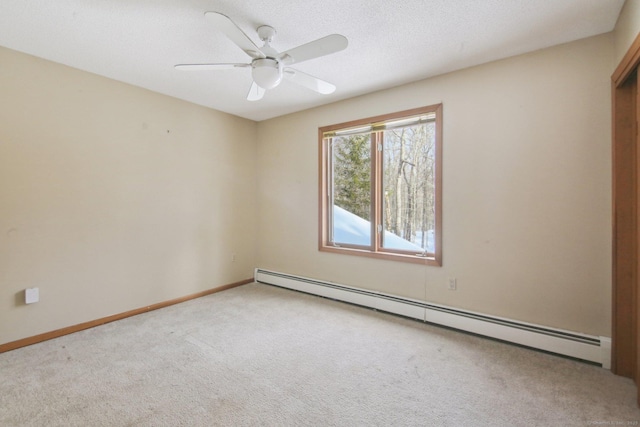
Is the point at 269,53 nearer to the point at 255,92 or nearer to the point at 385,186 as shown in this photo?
the point at 255,92

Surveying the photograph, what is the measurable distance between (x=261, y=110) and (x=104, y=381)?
3326mm

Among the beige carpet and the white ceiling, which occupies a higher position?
the white ceiling

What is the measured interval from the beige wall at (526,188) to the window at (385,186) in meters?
0.13

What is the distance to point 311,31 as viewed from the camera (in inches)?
84.8

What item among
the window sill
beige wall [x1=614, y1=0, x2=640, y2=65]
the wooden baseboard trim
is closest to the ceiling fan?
beige wall [x1=614, y1=0, x2=640, y2=65]

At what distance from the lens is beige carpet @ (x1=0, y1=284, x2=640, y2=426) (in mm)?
1648

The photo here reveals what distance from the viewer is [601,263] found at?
7.14 feet

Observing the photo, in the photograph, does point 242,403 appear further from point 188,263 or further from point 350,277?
point 188,263

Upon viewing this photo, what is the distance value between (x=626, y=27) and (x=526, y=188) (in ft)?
3.82

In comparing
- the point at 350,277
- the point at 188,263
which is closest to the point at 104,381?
the point at 188,263

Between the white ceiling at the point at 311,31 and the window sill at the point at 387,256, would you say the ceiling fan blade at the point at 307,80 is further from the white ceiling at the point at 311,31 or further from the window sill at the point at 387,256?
the window sill at the point at 387,256

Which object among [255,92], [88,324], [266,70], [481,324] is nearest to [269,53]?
[266,70]

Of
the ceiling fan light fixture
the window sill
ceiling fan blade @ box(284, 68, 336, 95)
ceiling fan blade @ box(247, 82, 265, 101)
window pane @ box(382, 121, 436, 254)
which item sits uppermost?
ceiling fan blade @ box(247, 82, 265, 101)

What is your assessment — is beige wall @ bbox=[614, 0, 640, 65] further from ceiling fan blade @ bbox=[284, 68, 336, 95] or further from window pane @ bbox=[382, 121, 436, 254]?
ceiling fan blade @ bbox=[284, 68, 336, 95]
